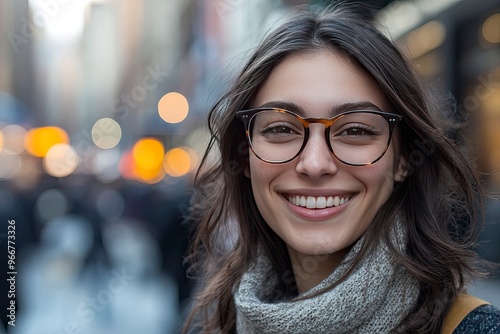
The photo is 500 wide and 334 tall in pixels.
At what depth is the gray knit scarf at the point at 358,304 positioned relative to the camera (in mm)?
1607

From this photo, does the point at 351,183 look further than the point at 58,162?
No

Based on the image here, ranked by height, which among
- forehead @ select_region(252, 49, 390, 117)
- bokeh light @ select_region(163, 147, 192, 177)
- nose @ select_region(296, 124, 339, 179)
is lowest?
bokeh light @ select_region(163, 147, 192, 177)

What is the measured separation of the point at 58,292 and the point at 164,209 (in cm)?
243

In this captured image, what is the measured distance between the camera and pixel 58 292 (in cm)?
794

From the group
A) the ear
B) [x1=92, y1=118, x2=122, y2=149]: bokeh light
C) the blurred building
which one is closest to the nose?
the ear

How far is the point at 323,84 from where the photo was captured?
1710 millimetres

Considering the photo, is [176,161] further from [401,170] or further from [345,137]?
[345,137]

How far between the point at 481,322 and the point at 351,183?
1.55ft

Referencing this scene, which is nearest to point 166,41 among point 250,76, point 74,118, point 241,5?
point 74,118

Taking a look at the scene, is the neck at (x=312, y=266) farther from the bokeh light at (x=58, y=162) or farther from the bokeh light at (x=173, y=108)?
the bokeh light at (x=173, y=108)

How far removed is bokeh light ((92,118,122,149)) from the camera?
31.1m

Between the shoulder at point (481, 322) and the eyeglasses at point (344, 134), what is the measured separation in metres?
0.46

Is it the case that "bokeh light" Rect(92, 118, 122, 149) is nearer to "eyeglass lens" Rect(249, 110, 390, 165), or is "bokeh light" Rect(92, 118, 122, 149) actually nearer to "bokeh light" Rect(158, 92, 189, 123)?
"bokeh light" Rect(158, 92, 189, 123)

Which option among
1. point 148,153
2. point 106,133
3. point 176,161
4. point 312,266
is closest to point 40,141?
point 148,153
